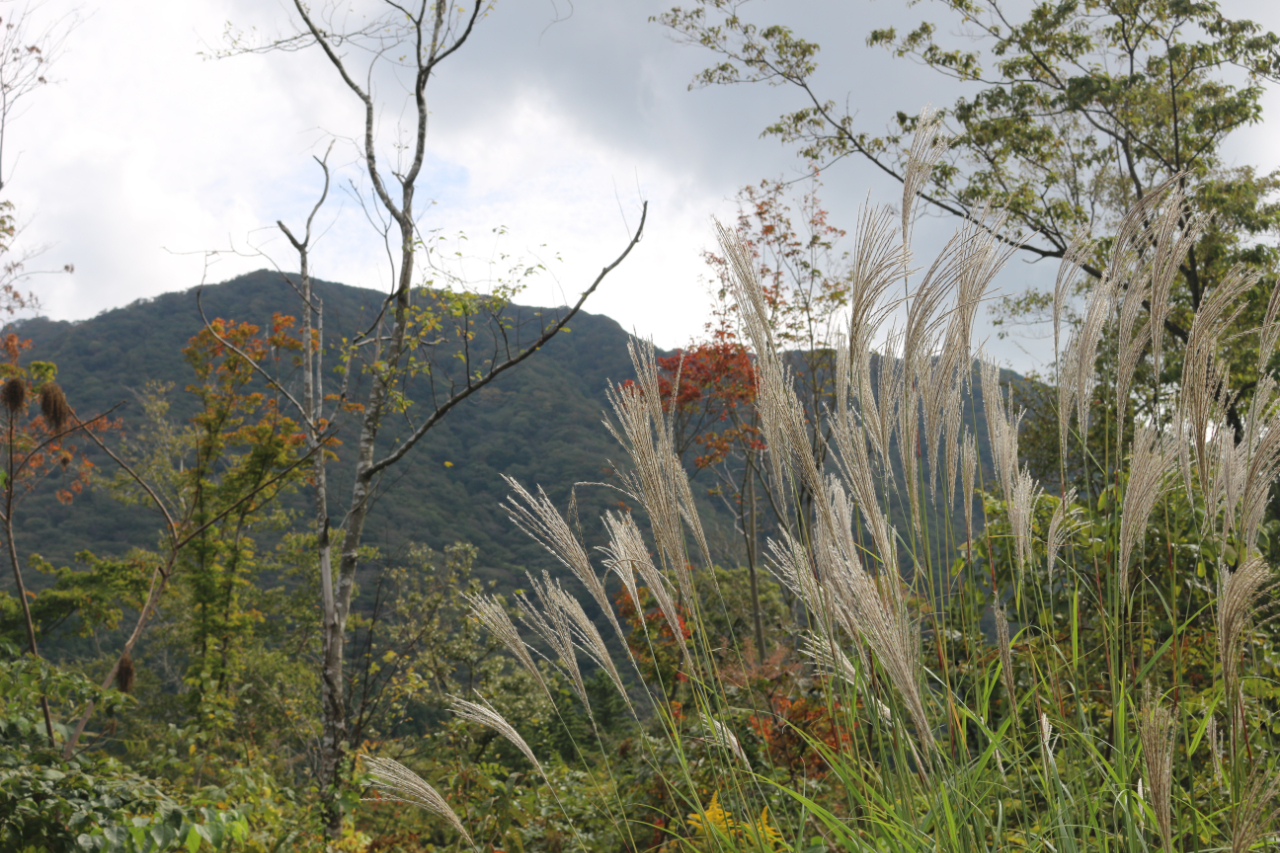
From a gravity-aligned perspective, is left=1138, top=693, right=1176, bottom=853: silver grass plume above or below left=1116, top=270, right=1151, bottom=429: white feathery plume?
below

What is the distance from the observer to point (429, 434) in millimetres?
30969

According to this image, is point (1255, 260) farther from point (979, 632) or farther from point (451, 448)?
point (451, 448)

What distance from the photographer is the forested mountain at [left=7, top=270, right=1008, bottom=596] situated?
1003 inches

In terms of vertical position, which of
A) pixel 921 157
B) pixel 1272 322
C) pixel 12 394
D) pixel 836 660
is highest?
pixel 921 157

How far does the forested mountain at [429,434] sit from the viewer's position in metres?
25.5

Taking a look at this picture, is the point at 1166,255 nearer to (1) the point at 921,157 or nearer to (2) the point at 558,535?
(1) the point at 921,157

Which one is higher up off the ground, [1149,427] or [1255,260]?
[1255,260]

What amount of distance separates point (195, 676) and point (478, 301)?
26.0 feet

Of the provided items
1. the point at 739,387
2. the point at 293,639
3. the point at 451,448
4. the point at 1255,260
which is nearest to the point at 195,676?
the point at 293,639

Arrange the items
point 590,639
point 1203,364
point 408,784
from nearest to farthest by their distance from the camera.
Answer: point 1203,364 → point 408,784 → point 590,639

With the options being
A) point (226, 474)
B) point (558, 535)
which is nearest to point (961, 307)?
point (558, 535)

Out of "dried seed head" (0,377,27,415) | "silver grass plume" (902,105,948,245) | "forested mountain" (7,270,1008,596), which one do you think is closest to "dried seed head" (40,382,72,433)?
"dried seed head" (0,377,27,415)

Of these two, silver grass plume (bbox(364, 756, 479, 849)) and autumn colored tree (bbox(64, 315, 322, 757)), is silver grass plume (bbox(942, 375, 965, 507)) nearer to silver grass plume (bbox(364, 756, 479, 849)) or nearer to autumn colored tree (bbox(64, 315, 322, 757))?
silver grass plume (bbox(364, 756, 479, 849))

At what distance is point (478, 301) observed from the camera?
5367 millimetres
